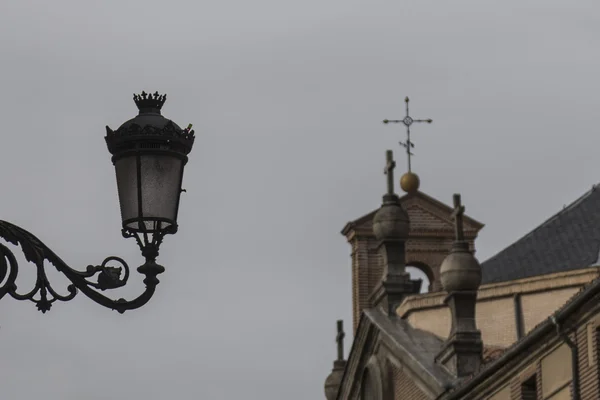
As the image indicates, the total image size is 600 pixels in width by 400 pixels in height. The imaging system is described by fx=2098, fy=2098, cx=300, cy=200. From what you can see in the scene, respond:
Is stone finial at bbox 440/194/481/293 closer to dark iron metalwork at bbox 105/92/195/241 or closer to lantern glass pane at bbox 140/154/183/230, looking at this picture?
dark iron metalwork at bbox 105/92/195/241

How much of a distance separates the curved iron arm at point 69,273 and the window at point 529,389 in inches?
1064

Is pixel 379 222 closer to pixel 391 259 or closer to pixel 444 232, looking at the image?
pixel 391 259

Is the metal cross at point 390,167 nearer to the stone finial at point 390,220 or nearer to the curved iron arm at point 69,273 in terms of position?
the stone finial at point 390,220

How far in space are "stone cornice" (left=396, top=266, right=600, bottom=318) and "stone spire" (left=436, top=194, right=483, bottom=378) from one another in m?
3.17

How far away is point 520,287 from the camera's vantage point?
51.2 metres

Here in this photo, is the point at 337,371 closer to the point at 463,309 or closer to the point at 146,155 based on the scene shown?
the point at 463,309

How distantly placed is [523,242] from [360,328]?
199 inches

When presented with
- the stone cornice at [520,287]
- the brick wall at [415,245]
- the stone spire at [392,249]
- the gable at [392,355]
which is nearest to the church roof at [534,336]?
the gable at [392,355]

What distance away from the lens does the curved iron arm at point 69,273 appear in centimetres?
1192

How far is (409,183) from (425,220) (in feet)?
3.99

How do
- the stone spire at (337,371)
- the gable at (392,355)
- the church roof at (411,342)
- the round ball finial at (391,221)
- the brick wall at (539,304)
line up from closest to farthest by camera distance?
the brick wall at (539,304) < the gable at (392,355) < the church roof at (411,342) < the round ball finial at (391,221) < the stone spire at (337,371)

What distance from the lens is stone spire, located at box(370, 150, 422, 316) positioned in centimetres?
5550

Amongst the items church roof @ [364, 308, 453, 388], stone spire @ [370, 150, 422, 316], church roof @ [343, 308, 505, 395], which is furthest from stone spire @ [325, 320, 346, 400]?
stone spire @ [370, 150, 422, 316]

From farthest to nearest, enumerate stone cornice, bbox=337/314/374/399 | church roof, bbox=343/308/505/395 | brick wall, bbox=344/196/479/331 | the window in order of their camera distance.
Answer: brick wall, bbox=344/196/479/331
stone cornice, bbox=337/314/374/399
church roof, bbox=343/308/505/395
the window
